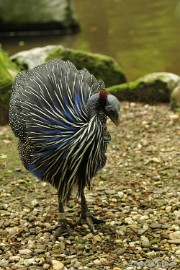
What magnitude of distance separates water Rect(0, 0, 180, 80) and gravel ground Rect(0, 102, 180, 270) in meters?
4.02

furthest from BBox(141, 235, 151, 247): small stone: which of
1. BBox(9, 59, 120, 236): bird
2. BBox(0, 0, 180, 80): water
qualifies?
BBox(0, 0, 180, 80): water

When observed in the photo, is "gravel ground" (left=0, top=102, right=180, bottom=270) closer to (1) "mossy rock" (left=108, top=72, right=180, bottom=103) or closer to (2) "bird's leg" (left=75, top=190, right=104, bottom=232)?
(2) "bird's leg" (left=75, top=190, right=104, bottom=232)

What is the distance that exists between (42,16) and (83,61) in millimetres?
6720

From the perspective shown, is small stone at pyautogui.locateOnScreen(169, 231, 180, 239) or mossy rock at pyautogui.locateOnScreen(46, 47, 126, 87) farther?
Answer: mossy rock at pyautogui.locateOnScreen(46, 47, 126, 87)

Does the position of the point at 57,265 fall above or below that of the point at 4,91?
below

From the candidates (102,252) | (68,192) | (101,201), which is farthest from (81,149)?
(101,201)

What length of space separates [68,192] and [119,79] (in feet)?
14.0

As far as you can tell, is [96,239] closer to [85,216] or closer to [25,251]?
[85,216]

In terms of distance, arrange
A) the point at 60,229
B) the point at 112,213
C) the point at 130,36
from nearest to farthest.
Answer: the point at 60,229
the point at 112,213
the point at 130,36

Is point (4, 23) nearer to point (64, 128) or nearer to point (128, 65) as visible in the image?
point (128, 65)

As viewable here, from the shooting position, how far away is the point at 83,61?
27.0 ft

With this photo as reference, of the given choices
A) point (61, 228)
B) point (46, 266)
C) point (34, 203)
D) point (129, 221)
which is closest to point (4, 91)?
point (34, 203)

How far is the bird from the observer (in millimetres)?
4086

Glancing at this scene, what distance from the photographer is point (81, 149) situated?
160 inches
